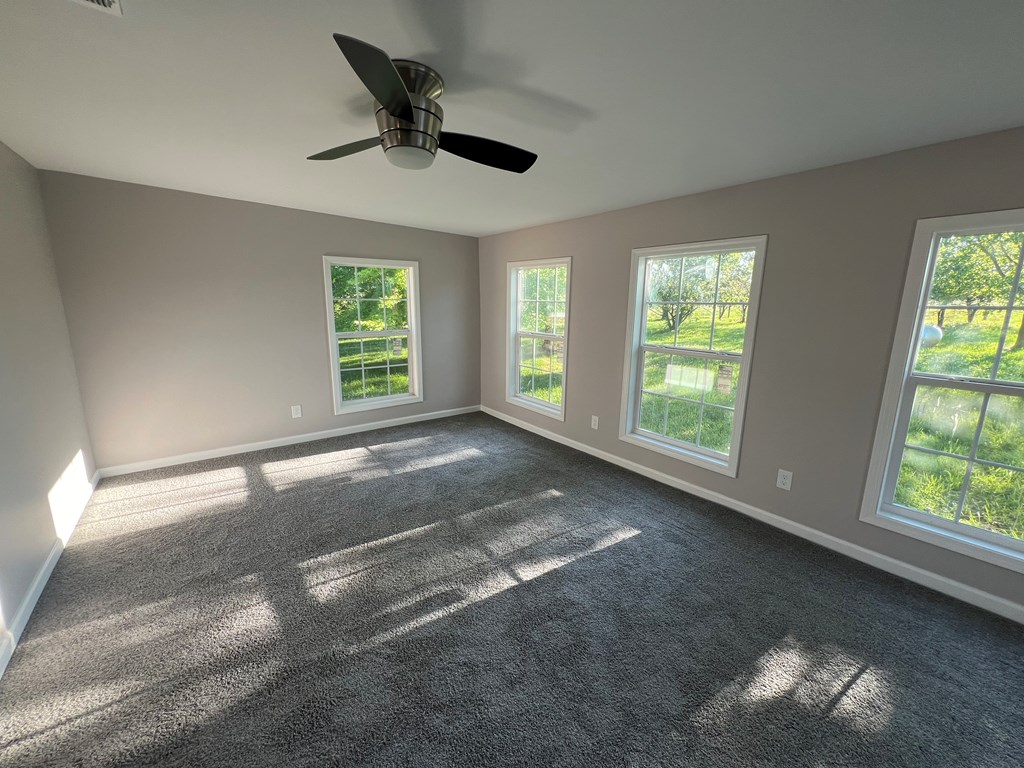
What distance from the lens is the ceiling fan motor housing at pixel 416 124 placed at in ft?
5.08

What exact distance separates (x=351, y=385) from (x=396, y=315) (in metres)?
0.95

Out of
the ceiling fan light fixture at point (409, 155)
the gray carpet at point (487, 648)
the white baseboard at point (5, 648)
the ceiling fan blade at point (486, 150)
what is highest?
the ceiling fan blade at point (486, 150)

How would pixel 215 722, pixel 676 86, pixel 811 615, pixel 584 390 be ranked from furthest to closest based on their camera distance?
pixel 584 390 < pixel 811 615 < pixel 676 86 < pixel 215 722

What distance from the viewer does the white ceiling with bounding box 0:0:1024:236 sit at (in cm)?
123

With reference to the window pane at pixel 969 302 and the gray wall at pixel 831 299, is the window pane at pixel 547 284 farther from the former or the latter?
the window pane at pixel 969 302

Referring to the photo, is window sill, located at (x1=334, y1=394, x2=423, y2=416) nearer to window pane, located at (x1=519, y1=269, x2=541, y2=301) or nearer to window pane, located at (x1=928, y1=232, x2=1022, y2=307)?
window pane, located at (x1=519, y1=269, x2=541, y2=301)

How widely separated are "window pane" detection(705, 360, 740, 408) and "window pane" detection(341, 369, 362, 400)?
3.58 metres

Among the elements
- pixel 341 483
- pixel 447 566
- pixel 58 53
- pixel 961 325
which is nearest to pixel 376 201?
pixel 58 53

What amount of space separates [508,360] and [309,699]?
148 inches

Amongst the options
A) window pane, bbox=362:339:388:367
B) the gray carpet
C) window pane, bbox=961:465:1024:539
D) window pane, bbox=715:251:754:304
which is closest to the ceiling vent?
the gray carpet

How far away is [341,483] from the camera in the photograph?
11.0 feet

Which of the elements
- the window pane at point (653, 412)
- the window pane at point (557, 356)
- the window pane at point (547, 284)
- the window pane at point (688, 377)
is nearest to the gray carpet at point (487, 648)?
the window pane at point (653, 412)

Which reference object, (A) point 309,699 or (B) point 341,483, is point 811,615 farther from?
(B) point 341,483

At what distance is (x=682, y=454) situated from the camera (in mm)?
3264
